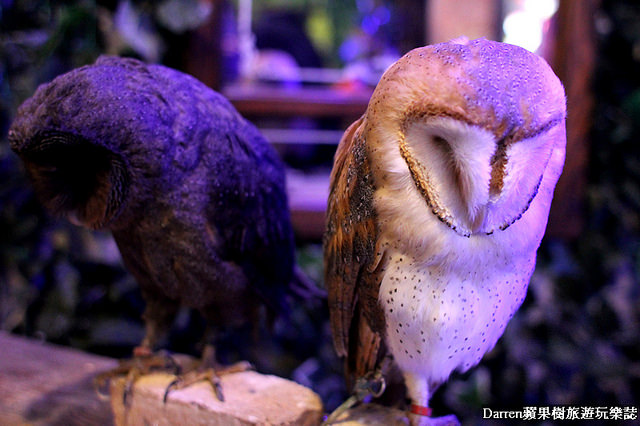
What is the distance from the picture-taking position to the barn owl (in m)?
0.54

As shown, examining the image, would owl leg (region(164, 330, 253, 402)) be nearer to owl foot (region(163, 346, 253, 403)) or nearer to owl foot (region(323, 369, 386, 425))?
owl foot (region(163, 346, 253, 403))

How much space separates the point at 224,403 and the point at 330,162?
0.86 meters

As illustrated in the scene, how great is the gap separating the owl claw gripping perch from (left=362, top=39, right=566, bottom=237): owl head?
386 millimetres

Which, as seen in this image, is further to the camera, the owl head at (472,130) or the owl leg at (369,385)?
the owl leg at (369,385)

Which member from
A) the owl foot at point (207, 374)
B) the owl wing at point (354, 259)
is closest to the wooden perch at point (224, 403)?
the owl foot at point (207, 374)

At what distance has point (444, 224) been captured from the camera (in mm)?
606

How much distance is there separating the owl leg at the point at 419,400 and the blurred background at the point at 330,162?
2.85ft

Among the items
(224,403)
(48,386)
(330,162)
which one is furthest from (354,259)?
(48,386)

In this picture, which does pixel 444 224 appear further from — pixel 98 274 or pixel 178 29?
pixel 98 274

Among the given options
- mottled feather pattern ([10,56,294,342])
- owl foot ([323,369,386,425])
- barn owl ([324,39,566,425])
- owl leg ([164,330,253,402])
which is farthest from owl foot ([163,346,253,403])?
barn owl ([324,39,566,425])

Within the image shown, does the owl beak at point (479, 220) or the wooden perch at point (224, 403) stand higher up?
the owl beak at point (479, 220)

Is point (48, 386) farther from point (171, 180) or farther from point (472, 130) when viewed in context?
point (472, 130)

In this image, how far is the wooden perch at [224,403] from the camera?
0.91 m

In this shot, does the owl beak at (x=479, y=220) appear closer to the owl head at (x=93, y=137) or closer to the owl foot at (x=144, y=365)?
the owl head at (x=93, y=137)
